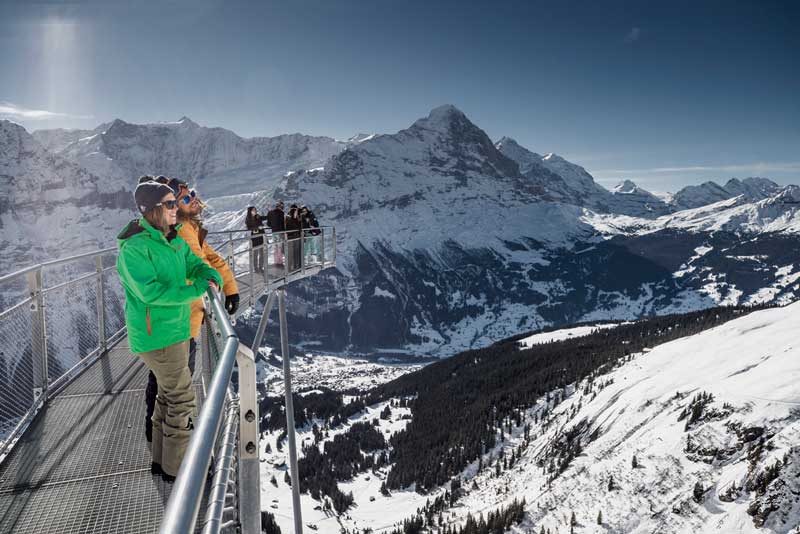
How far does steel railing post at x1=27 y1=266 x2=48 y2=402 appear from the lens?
6.89 metres

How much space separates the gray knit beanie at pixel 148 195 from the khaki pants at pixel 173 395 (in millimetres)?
1438

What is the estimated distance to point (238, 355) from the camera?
9.12 ft

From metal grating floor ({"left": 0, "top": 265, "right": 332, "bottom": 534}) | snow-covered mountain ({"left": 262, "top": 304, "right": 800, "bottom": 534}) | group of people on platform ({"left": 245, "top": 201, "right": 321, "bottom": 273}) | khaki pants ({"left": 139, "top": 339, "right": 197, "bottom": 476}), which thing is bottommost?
snow-covered mountain ({"left": 262, "top": 304, "right": 800, "bottom": 534})

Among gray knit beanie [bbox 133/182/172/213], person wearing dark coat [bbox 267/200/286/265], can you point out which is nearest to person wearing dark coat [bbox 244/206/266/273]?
person wearing dark coat [bbox 267/200/286/265]

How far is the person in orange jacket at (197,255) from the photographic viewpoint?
533 cm

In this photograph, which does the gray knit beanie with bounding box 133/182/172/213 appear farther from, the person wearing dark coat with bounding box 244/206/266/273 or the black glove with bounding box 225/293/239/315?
the person wearing dark coat with bounding box 244/206/266/273

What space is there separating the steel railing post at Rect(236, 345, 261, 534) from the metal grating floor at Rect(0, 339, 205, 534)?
97.8 inches

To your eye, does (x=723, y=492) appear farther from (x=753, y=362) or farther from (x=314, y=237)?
(x=314, y=237)

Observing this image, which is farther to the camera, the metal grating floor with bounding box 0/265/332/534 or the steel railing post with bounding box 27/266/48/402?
the steel railing post with bounding box 27/266/48/402

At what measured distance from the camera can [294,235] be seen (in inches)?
721

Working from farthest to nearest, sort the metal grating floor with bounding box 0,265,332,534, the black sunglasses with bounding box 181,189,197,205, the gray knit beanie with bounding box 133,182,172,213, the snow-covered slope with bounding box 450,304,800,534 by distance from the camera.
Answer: the snow-covered slope with bounding box 450,304,800,534
the black sunglasses with bounding box 181,189,197,205
the metal grating floor with bounding box 0,265,332,534
the gray knit beanie with bounding box 133,182,172,213

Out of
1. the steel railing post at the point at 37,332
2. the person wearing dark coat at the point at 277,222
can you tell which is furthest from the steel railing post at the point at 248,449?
the person wearing dark coat at the point at 277,222

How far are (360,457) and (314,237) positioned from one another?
91.9 meters

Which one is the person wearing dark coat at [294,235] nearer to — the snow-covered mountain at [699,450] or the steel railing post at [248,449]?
the steel railing post at [248,449]
